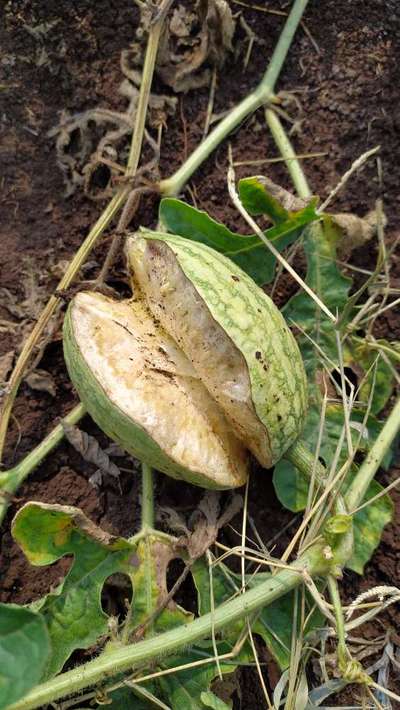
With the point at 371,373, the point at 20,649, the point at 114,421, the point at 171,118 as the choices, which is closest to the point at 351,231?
the point at 371,373

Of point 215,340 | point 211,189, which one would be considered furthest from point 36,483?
point 211,189

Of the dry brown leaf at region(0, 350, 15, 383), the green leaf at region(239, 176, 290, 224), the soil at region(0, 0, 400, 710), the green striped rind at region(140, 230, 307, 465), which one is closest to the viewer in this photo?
the green striped rind at region(140, 230, 307, 465)

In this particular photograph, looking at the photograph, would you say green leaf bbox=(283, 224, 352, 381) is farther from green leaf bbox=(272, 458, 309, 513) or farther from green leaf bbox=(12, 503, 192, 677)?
green leaf bbox=(12, 503, 192, 677)

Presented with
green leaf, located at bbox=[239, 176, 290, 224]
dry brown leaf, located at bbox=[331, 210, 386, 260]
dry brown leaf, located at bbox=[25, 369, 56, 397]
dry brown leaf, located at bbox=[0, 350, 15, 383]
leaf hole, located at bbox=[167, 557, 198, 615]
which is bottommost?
leaf hole, located at bbox=[167, 557, 198, 615]

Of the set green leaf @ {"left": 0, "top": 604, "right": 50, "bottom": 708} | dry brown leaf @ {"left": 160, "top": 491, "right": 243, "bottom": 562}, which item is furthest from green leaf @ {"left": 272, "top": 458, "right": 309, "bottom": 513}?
green leaf @ {"left": 0, "top": 604, "right": 50, "bottom": 708}

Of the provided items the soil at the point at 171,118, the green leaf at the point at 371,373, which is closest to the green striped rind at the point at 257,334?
the green leaf at the point at 371,373

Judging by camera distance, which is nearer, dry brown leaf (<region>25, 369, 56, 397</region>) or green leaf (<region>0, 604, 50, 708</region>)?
green leaf (<region>0, 604, 50, 708</region>)
